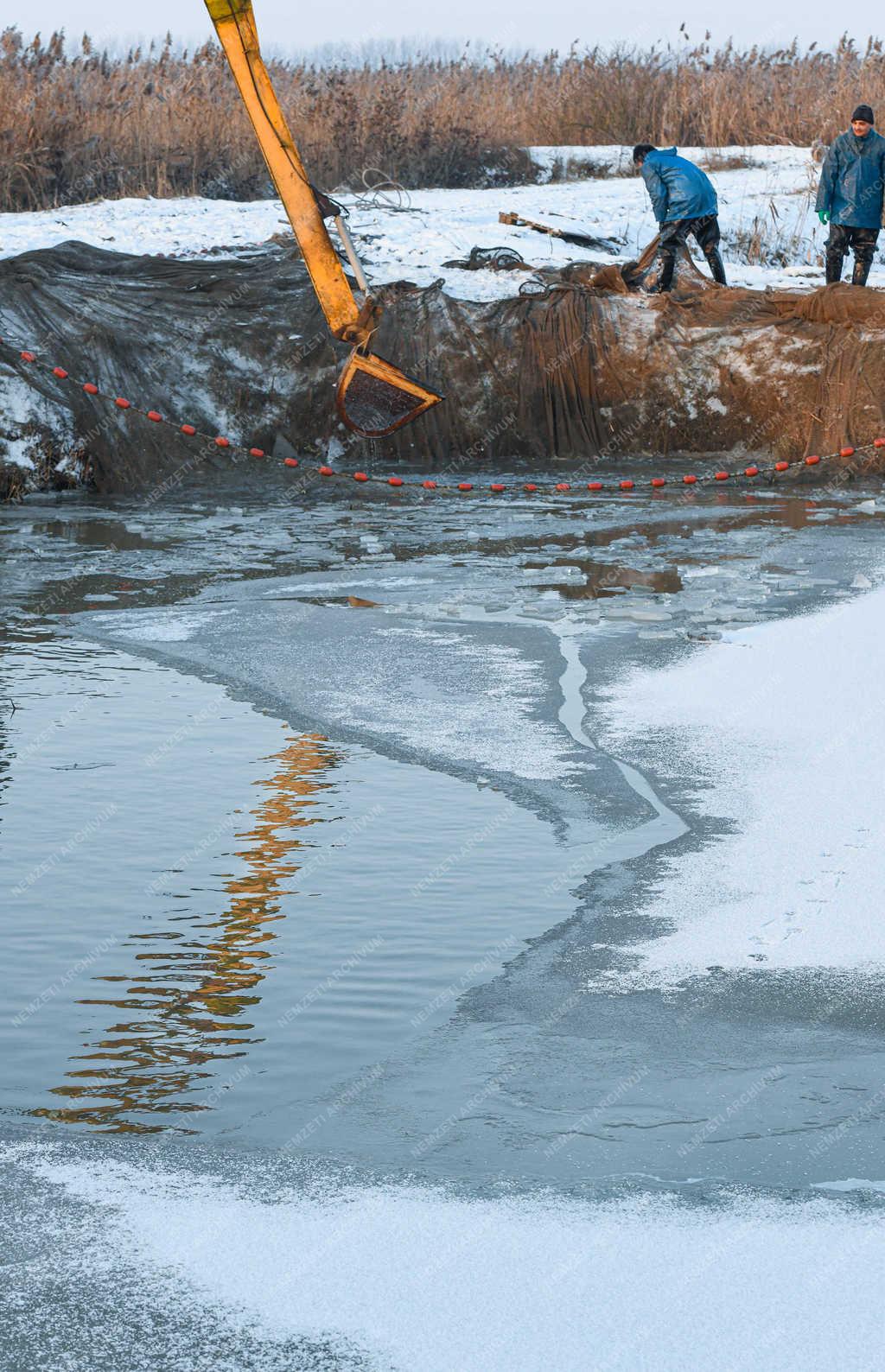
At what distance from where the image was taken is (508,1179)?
284 cm

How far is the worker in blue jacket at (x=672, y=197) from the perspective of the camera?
508 inches

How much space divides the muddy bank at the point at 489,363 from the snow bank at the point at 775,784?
5.32 meters

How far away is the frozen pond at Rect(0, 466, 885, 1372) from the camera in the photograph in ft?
8.23

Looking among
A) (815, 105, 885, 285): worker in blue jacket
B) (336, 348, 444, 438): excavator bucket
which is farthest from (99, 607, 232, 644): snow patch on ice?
(815, 105, 885, 285): worker in blue jacket

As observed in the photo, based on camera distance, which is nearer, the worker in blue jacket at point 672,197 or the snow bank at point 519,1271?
the snow bank at point 519,1271

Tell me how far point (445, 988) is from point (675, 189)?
1037 centimetres

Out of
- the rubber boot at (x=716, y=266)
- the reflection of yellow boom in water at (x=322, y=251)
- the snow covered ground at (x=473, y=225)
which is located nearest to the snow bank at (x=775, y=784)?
the reflection of yellow boom in water at (x=322, y=251)

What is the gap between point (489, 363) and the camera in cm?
1239

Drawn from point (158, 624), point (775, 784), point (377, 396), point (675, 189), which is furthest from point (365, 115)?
point (775, 784)

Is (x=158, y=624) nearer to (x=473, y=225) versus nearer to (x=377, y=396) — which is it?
(x=377, y=396)

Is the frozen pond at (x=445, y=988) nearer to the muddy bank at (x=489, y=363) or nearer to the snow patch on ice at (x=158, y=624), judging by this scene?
the snow patch on ice at (x=158, y=624)

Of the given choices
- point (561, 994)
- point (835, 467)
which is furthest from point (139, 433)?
point (561, 994)

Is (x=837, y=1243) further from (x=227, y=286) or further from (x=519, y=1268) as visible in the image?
(x=227, y=286)

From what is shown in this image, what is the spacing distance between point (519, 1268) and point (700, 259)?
15.1 m
